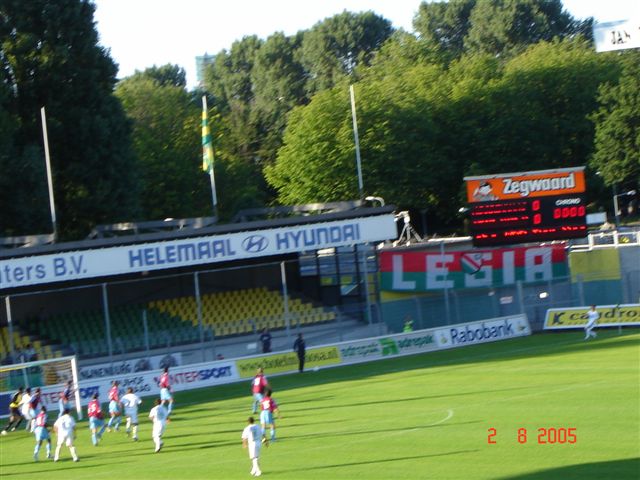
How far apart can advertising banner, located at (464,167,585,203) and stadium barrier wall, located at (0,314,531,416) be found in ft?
20.6

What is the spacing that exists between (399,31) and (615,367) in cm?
9929

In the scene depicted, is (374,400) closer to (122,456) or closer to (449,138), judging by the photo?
(122,456)

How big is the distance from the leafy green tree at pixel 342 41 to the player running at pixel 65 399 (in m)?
98.8

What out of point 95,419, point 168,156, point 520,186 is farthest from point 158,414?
point 168,156

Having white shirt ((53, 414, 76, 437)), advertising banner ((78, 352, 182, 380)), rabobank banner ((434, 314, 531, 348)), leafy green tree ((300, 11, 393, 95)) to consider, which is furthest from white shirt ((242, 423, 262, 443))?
leafy green tree ((300, 11, 393, 95))

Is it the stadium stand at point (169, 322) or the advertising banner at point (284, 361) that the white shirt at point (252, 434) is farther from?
the stadium stand at point (169, 322)

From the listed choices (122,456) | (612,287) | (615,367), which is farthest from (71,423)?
(612,287)

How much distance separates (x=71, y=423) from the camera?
27.6m

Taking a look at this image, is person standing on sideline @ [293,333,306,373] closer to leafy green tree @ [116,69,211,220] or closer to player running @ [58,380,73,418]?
player running @ [58,380,73,418]

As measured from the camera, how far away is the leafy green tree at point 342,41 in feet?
440

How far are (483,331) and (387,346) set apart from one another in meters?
5.35

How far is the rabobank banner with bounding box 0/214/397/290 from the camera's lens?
43125 millimetres

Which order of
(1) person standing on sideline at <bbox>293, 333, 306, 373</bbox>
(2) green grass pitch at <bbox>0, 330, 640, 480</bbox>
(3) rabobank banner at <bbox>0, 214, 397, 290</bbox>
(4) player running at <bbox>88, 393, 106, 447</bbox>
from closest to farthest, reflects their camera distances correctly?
(2) green grass pitch at <bbox>0, 330, 640, 480</bbox> → (4) player running at <bbox>88, 393, 106, 447</bbox> → (3) rabobank banner at <bbox>0, 214, 397, 290</bbox> → (1) person standing on sideline at <bbox>293, 333, 306, 373</bbox>

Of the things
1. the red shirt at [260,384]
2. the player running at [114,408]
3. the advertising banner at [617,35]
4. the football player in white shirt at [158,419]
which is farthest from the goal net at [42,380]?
the advertising banner at [617,35]
